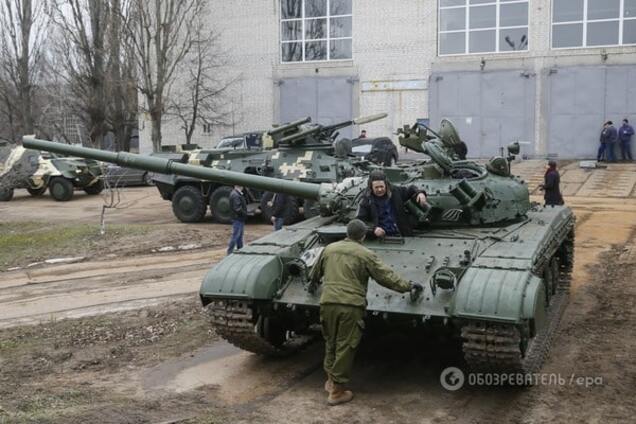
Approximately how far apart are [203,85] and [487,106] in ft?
39.8

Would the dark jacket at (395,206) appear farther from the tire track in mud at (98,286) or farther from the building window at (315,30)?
the building window at (315,30)

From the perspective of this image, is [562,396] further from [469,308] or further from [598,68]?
[598,68]

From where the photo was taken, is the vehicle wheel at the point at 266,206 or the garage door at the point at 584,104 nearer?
the vehicle wheel at the point at 266,206

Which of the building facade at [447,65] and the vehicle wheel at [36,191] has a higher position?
the building facade at [447,65]

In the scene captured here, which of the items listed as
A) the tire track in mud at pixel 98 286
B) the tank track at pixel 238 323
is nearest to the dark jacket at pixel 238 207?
the tire track in mud at pixel 98 286

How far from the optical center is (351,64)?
30.3 metres

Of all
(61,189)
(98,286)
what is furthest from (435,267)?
(61,189)

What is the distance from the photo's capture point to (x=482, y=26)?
2797 cm

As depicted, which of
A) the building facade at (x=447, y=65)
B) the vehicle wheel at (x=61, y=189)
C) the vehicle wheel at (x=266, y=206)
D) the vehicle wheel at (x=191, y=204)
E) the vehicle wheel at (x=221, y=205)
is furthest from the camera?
the building facade at (x=447, y=65)

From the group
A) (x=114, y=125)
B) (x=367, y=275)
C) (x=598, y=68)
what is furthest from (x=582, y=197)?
(x=114, y=125)

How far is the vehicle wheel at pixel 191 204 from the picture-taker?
18.9 m

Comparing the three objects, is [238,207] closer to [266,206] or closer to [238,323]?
[266,206]

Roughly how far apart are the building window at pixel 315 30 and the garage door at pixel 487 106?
4.25 metres

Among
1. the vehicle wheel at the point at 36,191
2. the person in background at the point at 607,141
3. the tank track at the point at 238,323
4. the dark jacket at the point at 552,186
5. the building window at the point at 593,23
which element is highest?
the building window at the point at 593,23
